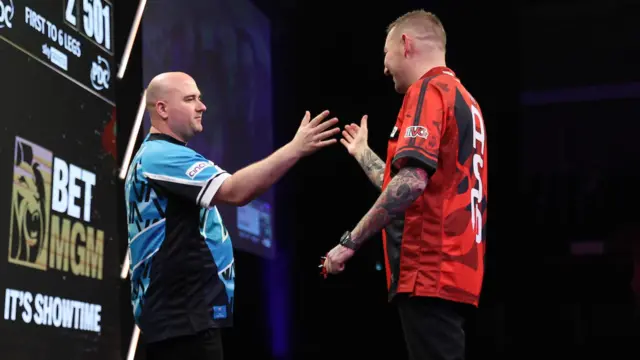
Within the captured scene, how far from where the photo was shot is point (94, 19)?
419 cm

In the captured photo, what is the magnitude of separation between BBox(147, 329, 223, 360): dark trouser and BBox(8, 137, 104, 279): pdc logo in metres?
1.19

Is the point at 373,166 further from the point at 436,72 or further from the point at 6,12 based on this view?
the point at 6,12

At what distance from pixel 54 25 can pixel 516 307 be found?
4474 mm

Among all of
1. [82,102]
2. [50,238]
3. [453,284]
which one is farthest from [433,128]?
[82,102]

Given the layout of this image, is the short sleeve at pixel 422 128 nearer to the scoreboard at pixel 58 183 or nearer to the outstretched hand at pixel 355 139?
the outstretched hand at pixel 355 139

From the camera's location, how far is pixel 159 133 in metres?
2.62

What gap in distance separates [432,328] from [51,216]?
206 centimetres

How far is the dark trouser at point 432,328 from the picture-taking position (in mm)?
2133

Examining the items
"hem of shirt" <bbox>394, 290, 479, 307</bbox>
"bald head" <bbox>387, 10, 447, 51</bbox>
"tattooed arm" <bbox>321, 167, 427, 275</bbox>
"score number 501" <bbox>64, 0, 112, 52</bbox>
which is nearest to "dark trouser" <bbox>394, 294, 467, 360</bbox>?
"hem of shirt" <bbox>394, 290, 479, 307</bbox>

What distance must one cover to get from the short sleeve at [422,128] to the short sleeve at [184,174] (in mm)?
526

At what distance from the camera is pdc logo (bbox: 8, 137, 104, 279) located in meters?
3.40

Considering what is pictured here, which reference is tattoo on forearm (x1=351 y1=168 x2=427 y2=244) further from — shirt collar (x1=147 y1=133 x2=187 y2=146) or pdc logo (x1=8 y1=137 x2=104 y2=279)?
pdc logo (x1=8 y1=137 x2=104 y2=279)

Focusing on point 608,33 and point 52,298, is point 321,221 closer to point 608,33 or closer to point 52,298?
point 608,33

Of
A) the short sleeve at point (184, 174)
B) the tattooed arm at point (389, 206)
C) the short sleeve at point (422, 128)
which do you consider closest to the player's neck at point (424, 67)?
the short sleeve at point (422, 128)
